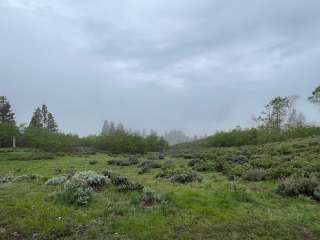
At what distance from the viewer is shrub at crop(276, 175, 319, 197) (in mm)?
11875

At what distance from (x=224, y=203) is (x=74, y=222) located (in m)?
4.41

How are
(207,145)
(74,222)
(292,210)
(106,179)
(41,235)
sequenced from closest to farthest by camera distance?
(41,235), (74,222), (292,210), (106,179), (207,145)

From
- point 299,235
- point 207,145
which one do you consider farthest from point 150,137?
point 299,235

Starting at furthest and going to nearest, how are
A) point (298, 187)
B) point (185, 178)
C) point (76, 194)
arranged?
point (185, 178) → point (298, 187) → point (76, 194)

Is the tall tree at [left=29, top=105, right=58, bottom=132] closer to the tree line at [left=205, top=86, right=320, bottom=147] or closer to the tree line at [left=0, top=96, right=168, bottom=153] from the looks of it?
the tree line at [left=0, top=96, right=168, bottom=153]

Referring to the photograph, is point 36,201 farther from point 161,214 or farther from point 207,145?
point 207,145

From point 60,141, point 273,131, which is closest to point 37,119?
point 60,141

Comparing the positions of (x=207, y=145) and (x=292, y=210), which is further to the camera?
(x=207, y=145)

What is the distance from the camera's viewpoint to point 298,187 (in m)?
12.0

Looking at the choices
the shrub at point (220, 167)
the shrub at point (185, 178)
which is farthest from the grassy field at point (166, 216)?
the shrub at point (220, 167)

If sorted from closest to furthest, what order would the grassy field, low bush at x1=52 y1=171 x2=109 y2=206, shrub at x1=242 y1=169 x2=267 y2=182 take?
the grassy field, low bush at x1=52 y1=171 x2=109 y2=206, shrub at x1=242 y1=169 x2=267 y2=182

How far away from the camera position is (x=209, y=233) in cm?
807

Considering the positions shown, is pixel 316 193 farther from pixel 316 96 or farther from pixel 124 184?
pixel 316 96

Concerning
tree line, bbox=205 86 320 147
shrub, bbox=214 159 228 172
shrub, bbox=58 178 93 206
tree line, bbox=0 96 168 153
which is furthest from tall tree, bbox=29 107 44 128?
shrub, bbox=58 178 93 206
